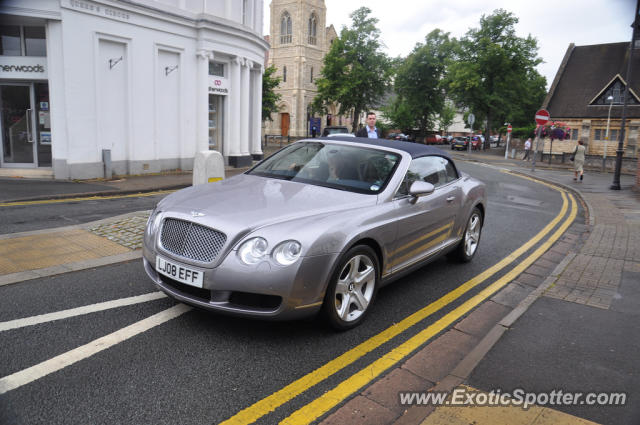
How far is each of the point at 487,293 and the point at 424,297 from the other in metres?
0.82

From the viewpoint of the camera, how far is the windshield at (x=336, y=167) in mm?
4832

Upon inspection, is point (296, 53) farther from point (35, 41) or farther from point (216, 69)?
point (35, 41)

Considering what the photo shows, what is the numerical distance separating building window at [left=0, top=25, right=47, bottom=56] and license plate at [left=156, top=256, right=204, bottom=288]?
1325 centimetres

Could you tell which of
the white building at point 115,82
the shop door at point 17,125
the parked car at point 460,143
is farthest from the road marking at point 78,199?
the parked car at point 460,143

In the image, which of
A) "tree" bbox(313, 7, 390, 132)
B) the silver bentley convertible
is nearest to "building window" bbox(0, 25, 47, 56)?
the silver bentley convertible

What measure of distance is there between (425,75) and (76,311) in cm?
6137

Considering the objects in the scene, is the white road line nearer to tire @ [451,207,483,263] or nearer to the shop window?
tire @ [451,207,483,263]

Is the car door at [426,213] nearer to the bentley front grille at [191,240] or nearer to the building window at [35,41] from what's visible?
the bentley front grille at [191,240]

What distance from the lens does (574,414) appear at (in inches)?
120

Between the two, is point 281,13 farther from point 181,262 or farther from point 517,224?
point 181,262

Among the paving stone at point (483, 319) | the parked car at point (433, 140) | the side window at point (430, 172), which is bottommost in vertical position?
the paving stone at point (483, 319)

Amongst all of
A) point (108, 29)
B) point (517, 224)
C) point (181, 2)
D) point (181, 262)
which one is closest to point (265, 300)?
point (181, 262)

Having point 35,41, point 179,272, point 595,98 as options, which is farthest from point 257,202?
point 595,98

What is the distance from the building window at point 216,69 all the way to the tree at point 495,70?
37853 millimetres
